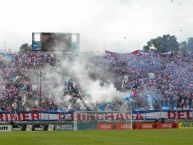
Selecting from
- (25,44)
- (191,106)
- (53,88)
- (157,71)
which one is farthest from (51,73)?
(25,44)

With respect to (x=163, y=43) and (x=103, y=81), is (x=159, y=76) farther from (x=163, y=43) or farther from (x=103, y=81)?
(x=163, y=43)

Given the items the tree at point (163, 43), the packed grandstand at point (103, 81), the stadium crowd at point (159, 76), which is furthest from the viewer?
the tree at point (163, 43)

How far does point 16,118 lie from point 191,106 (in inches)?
850

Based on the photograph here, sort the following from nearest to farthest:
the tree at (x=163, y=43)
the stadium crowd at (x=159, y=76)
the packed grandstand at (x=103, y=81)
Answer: the packed grandstand at (x=103, y=81)
the stadium crowd at (x=159, y=76)
the tree at (x=163, y=43)

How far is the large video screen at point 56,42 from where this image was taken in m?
83.1

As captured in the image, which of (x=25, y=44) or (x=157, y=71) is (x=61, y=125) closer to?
(x=157, y=71)

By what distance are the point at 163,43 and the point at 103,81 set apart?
211 ft

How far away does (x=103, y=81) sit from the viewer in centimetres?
8162

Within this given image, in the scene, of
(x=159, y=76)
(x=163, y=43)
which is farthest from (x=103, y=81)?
(x=163, y=43)

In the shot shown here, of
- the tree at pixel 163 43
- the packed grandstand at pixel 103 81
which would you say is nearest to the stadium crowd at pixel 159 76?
the packed grandstand at pixel 103 81

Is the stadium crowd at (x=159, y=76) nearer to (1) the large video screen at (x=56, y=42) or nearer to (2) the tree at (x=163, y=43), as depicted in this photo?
(1) the large video screen at (x=56, y=42)

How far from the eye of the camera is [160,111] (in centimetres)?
6388

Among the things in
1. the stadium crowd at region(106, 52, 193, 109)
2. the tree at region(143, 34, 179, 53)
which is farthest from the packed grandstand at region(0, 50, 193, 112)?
the tree at region(143, 34, 179, 53)

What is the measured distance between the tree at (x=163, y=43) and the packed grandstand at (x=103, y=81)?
48906 mm
